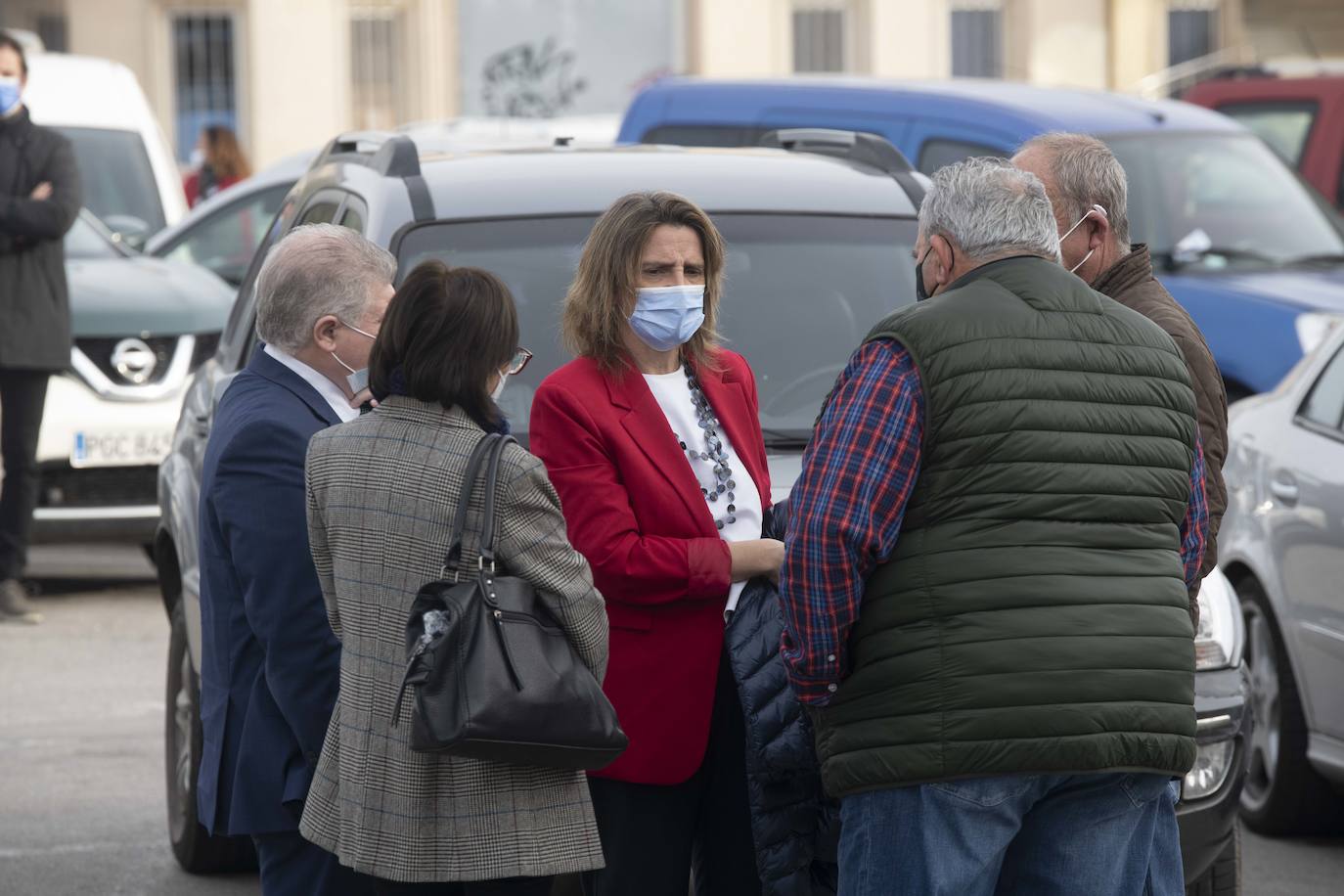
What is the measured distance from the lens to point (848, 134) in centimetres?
586

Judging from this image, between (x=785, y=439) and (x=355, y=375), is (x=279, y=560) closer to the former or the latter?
(x=355, y=375)

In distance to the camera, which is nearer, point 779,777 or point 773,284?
point 779,777

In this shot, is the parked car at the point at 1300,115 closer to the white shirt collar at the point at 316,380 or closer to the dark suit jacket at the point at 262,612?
the white shirt collar at the point at 316,380

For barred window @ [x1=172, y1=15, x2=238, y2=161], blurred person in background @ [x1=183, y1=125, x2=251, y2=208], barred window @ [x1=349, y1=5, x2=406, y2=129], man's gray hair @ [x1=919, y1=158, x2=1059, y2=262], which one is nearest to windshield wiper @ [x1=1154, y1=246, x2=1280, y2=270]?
man's gray hair @ [x1=919, y1=158, x2=1059, y2=262]

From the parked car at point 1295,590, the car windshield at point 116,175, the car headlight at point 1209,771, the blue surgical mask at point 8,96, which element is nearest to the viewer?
the car headlight at point 1209,771

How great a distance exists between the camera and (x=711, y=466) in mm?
3764

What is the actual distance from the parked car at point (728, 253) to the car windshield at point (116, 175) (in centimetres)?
715

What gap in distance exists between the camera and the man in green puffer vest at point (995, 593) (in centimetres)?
303

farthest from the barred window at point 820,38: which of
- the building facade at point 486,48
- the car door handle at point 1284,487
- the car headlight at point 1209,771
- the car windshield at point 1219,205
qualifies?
the car headlight at point 1209,771

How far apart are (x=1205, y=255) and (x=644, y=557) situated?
22.3 feet

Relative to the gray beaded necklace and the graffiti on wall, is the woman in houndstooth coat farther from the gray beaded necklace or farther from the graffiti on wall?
the graffiti on wall

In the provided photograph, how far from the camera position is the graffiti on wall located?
29016 millimetres

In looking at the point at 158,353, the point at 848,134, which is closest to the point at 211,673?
the point at 848,134

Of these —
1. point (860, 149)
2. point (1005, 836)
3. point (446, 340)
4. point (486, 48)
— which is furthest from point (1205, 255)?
point (486, 48)
